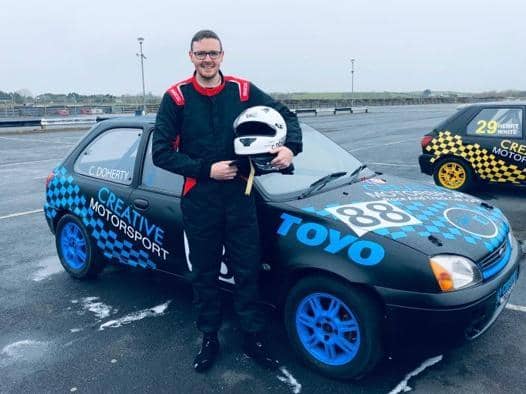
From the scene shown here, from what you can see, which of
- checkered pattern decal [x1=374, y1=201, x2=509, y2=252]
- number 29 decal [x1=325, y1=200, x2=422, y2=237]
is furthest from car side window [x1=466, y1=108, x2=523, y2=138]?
number 29 decal [x1=325, y1=200, x2=422, y2=237]

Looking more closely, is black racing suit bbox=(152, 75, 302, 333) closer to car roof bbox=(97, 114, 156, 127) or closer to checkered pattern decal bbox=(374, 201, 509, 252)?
checkered pattern decal bbox=(374, 201, 509, 252)

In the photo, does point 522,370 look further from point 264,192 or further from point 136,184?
point 136,184

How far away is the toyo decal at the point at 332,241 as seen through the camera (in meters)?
2.63

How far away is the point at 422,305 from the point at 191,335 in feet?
5.54

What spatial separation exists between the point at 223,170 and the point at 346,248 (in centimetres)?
81

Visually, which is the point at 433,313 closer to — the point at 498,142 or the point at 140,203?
the point at 140,203

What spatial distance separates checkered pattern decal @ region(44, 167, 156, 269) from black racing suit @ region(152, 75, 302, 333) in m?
1.00

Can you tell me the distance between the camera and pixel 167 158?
2.79 metres

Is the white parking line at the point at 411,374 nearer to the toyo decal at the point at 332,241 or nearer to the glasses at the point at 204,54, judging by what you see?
the toyo decal at the point at 332,241

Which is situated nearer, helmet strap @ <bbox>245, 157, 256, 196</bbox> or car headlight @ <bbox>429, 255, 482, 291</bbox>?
car headlight @ <bbox>429, 255, 482, 291</bbox>

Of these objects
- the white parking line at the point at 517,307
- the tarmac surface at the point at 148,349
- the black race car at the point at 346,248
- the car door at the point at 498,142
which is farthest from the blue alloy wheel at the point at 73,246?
the car door at the point at 498,142

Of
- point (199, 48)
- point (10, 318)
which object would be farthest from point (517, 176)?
point (10, 318)

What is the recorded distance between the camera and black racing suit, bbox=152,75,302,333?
→ 2.82 m

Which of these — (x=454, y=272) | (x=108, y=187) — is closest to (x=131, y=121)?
(x=108, y=187)
